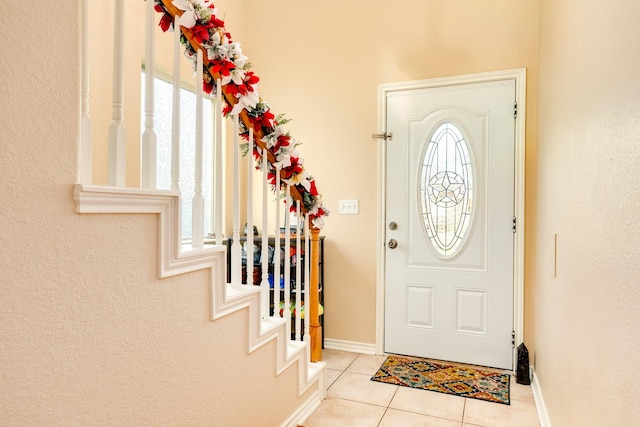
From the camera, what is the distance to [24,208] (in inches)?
35.0

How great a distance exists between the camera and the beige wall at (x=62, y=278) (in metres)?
0.87

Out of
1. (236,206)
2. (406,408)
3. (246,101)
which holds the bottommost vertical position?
(406,408)

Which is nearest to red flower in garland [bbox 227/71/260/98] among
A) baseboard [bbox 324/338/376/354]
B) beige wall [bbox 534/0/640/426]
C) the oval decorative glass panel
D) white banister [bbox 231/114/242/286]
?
white banister [bbox 231/114/242/286]

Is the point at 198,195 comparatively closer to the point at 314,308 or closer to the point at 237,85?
the point at 237,85

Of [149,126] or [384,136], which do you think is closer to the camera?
[149,126]

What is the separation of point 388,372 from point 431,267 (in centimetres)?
85

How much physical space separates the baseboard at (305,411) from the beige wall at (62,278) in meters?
0.93

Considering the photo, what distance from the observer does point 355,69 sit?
333 cm

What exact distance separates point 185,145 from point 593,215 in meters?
2.68

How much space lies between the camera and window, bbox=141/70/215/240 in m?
2.78

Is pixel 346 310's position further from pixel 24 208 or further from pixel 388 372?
pixel 24 208

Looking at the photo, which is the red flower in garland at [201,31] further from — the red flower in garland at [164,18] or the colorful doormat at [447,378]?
the colorful doormat at [447,378]

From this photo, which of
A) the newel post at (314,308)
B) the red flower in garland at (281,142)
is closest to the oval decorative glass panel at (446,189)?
the newel post at (314,308)

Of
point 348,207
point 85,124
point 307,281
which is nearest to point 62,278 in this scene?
point 85,124
